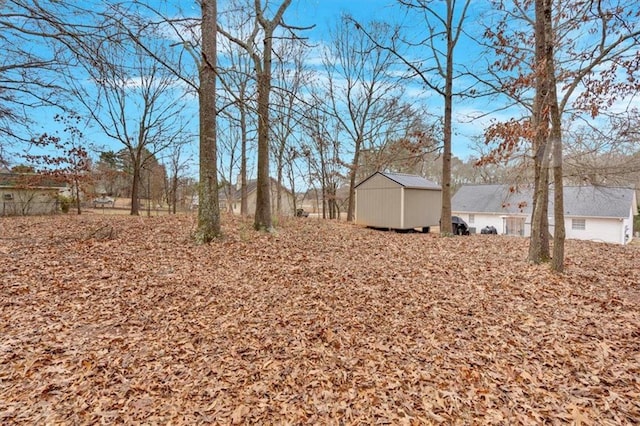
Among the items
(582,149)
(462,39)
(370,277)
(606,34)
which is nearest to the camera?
(370,277)

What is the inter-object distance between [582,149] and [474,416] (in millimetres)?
8025

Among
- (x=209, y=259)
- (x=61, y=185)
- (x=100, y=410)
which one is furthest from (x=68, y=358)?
(x=61, y=185)

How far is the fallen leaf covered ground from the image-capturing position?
2010mm

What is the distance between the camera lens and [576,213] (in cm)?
1833

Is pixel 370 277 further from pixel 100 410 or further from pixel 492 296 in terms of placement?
pixel 100 410

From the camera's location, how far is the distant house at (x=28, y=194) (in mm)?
14547

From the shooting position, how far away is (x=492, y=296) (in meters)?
3.63

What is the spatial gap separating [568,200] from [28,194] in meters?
29.8

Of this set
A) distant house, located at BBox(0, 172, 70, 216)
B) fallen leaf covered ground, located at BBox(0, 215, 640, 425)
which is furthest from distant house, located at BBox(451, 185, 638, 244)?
distant house, located at BBox(0, 172, 70, 216)

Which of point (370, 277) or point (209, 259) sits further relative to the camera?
point (209, 259)

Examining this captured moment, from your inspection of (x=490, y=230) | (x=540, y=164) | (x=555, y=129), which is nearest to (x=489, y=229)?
(x=490, y=230)

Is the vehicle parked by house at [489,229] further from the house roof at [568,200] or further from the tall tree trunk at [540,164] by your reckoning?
the tall tree trunk at [540,164]

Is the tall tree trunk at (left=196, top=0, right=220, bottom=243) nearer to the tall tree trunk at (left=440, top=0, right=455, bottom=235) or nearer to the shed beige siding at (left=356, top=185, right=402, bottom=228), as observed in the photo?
the tall tree trunk at (left=440, top=0, right=455, bottom=235)

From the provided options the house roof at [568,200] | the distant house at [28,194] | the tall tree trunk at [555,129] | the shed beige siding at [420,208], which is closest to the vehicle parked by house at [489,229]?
the house roof at [568,200]
